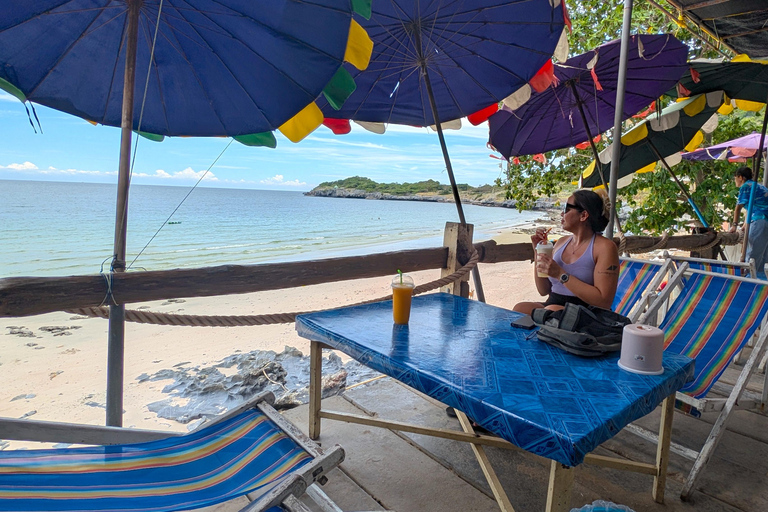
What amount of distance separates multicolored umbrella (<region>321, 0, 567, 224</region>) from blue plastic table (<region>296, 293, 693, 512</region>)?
1416 millimetres

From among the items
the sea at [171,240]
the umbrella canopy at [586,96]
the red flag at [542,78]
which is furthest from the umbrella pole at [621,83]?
the sea at [171,240]

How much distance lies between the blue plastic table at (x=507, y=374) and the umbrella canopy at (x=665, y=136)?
2908mm

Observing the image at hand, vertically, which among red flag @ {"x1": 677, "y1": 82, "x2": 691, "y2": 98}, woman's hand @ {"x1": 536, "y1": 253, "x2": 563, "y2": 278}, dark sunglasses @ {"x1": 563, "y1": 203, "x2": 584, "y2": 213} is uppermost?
red flag @ {"x1": 677, "y1": 82, "x2": 691, "y2": 98}

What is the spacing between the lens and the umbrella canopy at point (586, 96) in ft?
10.6

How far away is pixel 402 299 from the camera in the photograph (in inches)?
68.0

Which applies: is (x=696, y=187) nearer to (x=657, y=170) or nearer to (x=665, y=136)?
(x=657, y=170)

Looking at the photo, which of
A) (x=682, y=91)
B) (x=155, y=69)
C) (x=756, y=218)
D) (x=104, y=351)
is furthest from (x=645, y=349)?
(x=104, y=351)

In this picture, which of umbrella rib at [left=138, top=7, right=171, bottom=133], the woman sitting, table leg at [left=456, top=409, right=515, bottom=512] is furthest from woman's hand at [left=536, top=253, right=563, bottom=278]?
umbrella rib at [left=138, top=7, right=171, bottom=133]

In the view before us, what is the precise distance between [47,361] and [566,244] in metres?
5.98

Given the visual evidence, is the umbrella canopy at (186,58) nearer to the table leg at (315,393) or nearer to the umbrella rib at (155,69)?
the umbrella rib at (155,69)

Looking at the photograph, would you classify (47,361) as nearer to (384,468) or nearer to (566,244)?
(384,468)

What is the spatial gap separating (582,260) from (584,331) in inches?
29.8

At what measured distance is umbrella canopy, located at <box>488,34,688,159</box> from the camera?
10.6ft

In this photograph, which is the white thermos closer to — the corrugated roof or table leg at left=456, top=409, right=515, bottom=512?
table leg at left=456, top=409, right=515, bottom=512
